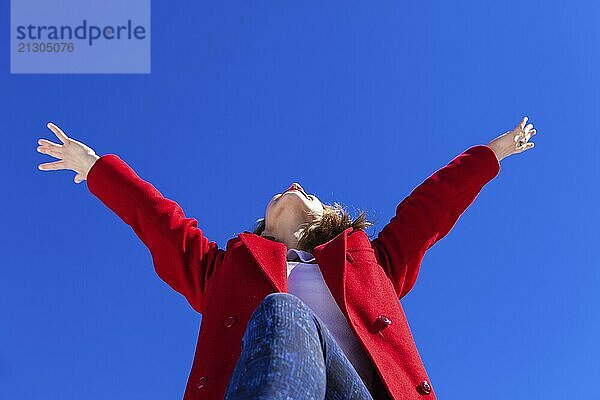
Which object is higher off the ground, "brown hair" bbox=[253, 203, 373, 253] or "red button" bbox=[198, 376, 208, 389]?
"brown hair" bbox=[253, 203, 373, 253]

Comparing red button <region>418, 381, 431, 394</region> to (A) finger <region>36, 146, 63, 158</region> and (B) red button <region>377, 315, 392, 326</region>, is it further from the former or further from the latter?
(A) finger <region>36, 146, 63, 158</region>

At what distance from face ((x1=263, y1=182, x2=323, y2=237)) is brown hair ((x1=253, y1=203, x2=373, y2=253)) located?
0.12 ft

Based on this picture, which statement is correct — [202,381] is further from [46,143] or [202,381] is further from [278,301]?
[46,143]

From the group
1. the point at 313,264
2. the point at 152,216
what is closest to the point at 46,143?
the point at 152,216

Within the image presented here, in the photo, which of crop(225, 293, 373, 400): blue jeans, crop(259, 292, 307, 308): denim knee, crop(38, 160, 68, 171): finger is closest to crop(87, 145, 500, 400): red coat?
crop(38, 160, 68, 171): finger

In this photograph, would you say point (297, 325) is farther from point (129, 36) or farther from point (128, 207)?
point (129, 36)

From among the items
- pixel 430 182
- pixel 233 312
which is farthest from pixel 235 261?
pixel 430 182

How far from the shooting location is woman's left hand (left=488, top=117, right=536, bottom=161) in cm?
444

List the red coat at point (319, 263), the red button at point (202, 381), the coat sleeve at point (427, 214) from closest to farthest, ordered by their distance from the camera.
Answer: the red button at point (202, 381)
the red coat at point (319, 263)
the coat sleeve at point (427, 214)

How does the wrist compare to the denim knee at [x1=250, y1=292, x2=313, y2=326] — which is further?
the wrist

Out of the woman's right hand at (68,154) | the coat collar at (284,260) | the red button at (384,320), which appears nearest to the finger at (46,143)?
the woman's right hand at (68,154)

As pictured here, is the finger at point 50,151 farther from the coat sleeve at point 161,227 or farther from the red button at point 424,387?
the red button at point 424,387

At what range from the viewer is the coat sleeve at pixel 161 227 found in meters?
4.02

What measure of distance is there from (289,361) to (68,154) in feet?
8.41
